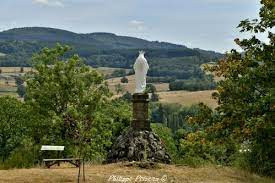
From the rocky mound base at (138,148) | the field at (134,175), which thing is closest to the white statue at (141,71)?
the rocky mound base at (138,148)

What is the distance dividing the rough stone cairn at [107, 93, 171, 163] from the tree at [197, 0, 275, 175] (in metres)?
4.96

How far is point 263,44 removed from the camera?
1684 centimetres

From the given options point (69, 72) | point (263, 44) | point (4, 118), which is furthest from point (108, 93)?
point (263, 44)

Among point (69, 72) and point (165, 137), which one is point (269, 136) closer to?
point (69, 72)

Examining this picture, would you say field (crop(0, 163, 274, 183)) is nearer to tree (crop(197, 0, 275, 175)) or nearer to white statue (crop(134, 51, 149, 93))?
tree (crop(197, 0, 275, 175))

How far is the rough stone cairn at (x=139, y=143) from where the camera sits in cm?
2150

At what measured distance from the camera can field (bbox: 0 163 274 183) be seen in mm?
17469

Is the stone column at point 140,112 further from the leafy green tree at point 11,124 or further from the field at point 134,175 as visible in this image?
the leafy green tree at point 11,124

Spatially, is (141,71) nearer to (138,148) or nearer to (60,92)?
(138,148)

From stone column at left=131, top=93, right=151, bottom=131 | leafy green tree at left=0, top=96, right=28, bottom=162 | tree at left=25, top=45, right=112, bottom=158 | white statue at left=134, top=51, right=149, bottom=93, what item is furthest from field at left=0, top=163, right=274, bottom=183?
leafy green tree at left=0, top=96, right=28, bottom=162

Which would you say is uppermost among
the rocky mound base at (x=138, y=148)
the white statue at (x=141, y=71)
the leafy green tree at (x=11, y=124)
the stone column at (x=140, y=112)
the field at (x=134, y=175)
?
the white statue at (x=141, y=71)

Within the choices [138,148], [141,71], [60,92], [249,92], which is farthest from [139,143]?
[60,92]

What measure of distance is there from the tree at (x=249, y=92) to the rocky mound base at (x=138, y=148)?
4932 mm

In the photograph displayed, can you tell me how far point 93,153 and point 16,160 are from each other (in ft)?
63.1
